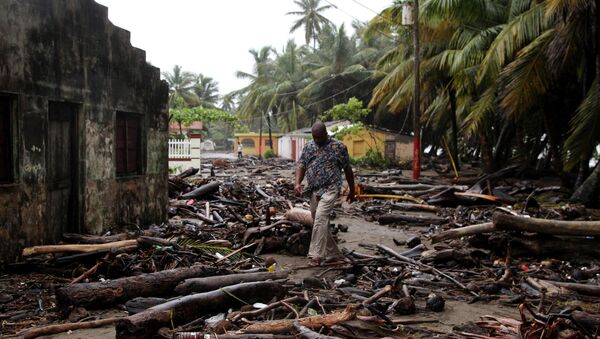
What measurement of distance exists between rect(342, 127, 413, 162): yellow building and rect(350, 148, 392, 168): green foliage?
7.39 feet

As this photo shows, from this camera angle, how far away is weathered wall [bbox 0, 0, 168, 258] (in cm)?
667

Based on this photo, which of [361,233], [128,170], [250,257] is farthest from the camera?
[361,233]

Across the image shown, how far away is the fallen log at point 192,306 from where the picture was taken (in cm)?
412

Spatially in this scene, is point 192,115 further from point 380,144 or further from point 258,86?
point 258,86

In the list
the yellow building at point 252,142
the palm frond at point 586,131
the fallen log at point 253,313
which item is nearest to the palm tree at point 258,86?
the yellow building at point 252,142

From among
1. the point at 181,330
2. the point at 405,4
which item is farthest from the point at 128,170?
the point at 405,4

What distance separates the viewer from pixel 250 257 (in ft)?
25.2

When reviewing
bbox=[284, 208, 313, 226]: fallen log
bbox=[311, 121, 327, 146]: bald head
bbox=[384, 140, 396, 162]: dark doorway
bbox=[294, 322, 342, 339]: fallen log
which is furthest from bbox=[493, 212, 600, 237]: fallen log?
bbox=[384, 140, 396, 162]: dark doorway

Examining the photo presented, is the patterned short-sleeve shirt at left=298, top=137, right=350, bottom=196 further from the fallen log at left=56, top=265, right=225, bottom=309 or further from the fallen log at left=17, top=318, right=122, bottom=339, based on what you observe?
the fallen log at left=17, top=318, right=122, bottom=339

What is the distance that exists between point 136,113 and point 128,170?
1.11 metres

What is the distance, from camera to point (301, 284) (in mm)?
6074

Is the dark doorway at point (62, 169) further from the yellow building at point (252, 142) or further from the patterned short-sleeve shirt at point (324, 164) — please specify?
the yellow building at point (252, 142)

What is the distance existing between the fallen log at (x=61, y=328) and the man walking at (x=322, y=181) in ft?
10.6

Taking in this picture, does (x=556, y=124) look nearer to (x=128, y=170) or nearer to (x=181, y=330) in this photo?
(x=128, y=170)
